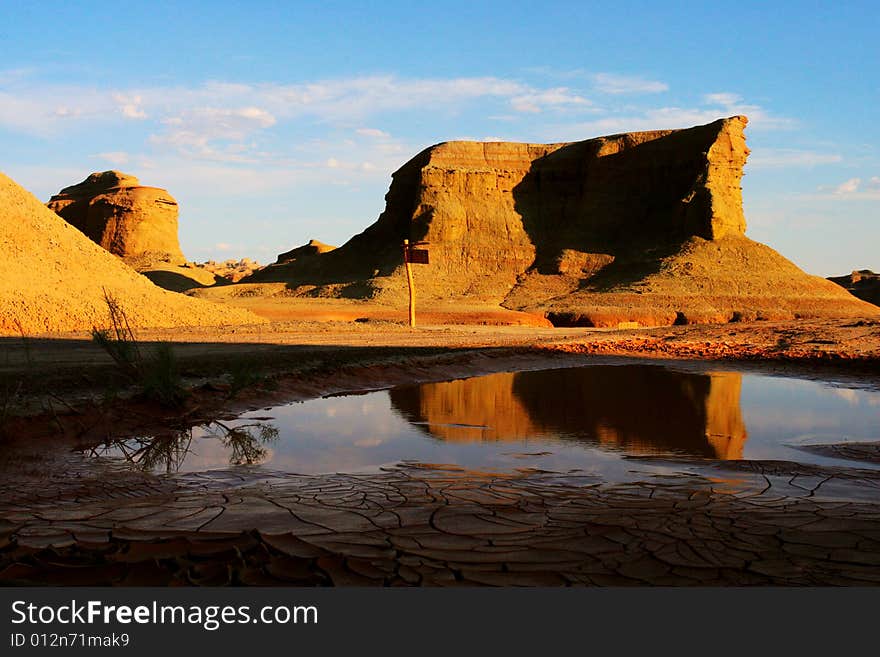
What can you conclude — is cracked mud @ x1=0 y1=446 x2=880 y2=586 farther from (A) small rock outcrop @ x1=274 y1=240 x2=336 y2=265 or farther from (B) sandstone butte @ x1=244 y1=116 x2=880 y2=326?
(A) small rock outcrop @ x1=274 y1=240 x2=336 y2=265

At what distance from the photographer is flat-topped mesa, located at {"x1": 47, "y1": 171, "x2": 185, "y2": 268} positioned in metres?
75.9

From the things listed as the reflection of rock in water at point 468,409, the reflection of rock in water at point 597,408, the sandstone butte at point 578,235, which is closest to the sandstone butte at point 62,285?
the reflection of rock in water at point 468,409

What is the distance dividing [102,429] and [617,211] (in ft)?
189

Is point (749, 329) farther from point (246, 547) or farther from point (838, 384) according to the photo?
point (246, 547)

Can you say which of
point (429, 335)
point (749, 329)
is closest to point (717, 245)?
point (749, 329)

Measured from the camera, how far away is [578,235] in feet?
201

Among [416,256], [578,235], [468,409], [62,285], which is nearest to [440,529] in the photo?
[468,409]

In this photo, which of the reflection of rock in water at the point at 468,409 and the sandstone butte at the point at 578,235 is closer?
the reflection of rock in water at the point at 468,409

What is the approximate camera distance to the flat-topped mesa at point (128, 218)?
7588 centimetres

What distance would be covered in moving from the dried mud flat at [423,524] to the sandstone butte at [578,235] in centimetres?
3901

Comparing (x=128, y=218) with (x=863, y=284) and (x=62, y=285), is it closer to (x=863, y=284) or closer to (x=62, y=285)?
(x=62, y=285)

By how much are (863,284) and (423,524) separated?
79123 millimetres

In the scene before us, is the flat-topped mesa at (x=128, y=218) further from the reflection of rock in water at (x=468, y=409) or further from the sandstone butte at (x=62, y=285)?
the reflection of rock in water at (x=468, y=409)

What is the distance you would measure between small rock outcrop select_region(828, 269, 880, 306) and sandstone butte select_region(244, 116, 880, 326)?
48.1 feet
